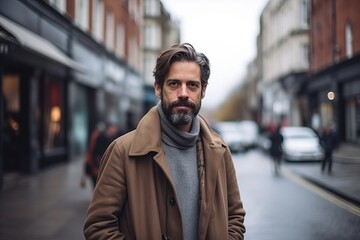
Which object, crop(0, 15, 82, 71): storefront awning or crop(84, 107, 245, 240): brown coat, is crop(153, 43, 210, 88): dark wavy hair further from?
crop(0, 15, 82, 71): storefront awning

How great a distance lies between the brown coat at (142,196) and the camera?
2.03m

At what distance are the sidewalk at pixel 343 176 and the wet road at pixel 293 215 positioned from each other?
0.47m

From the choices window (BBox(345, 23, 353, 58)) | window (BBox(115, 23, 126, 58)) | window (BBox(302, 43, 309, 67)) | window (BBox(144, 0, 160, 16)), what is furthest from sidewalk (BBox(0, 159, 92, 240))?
window (BBox(144, 0, 160, 16))

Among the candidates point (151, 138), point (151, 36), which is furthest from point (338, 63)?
point (151, 36)

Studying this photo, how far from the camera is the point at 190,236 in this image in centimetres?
213

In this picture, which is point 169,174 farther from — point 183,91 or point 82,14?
point 82,14

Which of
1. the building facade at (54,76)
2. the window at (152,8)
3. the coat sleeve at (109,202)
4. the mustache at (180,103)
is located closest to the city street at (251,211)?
the building facade at (54,76)

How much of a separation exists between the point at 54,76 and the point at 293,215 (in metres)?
11.1

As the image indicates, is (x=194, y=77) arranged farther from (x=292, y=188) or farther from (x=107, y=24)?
(x=107, y=24)

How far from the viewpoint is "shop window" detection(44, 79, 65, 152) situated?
15.3 m

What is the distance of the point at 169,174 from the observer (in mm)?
2020

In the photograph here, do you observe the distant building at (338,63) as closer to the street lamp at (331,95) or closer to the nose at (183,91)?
the street lamp at (331,95)

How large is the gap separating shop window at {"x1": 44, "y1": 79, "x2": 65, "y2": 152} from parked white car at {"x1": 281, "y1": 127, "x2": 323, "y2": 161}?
9.55 metres

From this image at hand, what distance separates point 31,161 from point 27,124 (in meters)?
1.17
